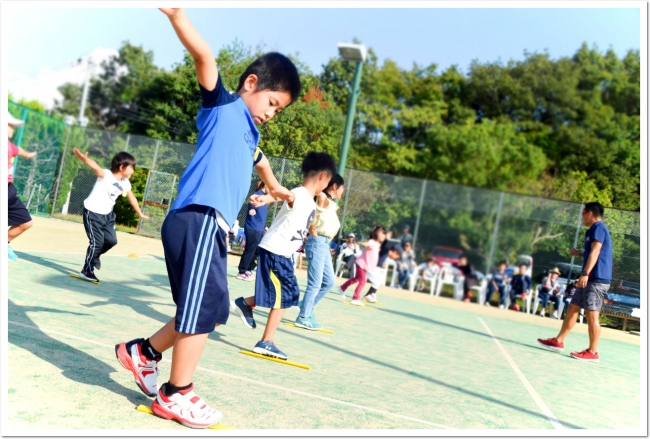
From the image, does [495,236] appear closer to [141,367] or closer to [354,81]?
[354,81]

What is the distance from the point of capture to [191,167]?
3.00m

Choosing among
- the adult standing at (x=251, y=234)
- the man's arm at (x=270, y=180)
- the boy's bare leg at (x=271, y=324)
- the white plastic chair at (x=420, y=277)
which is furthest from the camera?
the white plastic chair at (x=420, y=277)

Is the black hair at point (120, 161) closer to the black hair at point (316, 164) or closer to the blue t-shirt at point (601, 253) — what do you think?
the black hair at point (316, 164)

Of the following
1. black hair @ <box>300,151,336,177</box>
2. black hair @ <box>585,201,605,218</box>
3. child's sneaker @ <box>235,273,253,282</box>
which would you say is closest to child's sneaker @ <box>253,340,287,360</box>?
black hair @ <box>300,151,336,177</box>

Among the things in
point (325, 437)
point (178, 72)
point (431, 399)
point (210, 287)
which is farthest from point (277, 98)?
point (178, 72)

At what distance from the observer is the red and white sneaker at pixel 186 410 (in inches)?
114

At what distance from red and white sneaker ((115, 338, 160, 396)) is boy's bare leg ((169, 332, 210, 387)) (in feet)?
0.89

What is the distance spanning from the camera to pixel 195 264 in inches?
116

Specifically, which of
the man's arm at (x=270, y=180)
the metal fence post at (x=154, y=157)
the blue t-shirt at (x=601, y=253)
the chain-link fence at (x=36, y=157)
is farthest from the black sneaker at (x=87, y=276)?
the chain-link fence at (x=36, y=157)

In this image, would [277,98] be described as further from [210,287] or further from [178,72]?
[178,72]

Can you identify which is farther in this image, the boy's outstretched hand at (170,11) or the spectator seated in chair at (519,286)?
the spectator seated in chair at (519,286)

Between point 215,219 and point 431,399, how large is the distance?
7.14 feet

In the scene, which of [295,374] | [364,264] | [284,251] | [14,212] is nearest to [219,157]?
[295,374]

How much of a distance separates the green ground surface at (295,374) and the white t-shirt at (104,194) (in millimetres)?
859
